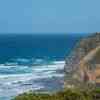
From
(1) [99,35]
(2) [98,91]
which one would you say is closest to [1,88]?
(1) [99,35]

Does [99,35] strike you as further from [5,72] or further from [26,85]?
[5,72]

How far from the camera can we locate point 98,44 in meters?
24.1

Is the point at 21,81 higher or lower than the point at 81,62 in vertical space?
lower

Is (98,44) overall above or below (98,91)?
above

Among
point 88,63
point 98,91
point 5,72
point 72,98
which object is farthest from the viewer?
point 5,72

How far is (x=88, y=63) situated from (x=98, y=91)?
335 cm

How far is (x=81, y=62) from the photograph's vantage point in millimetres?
24062

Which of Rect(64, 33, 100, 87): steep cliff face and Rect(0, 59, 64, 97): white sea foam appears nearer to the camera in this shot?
Rect(64, 33, 100, 87): steep cliff face

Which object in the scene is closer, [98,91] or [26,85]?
[98,91]

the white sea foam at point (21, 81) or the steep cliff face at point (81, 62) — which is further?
the white sea foam at point (21, 81)

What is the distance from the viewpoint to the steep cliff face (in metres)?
23.6

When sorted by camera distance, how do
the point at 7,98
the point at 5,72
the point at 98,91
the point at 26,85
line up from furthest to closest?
the point at 5,72
the point at 26,85
the point at 7,98
the point at 98,91

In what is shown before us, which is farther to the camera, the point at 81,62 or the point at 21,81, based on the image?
the point at 21,81

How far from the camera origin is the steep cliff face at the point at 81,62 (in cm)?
2359
